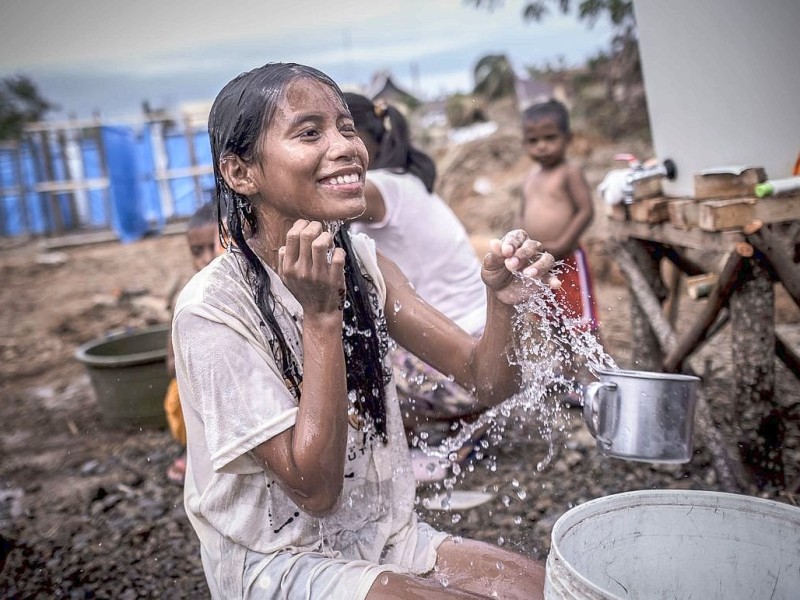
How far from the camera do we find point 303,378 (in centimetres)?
151

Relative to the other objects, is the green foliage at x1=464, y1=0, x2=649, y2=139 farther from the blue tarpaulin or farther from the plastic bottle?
the blue tarpaulin

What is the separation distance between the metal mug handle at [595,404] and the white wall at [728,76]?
1.51 m

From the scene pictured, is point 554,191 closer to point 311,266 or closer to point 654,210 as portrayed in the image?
point 654,210

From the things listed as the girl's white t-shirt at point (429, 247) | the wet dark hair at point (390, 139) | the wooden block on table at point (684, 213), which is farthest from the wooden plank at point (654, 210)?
the wet dark hair at point (390, 139)

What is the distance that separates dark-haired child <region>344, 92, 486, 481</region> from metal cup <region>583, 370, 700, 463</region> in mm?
1437

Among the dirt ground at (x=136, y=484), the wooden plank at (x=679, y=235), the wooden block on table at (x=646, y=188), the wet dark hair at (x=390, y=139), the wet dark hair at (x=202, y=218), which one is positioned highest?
the wet dark hair at (x=390, y=139)

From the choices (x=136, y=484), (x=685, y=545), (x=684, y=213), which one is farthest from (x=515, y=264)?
(x=136, y=484)

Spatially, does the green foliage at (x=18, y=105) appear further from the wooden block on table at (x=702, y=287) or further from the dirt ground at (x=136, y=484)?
the wooden block on table at (x=702, y=287)

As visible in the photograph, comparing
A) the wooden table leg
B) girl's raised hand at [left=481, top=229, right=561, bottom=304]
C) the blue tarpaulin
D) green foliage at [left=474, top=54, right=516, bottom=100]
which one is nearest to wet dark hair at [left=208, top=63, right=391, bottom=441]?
girl's raised hand at [left=481, top=229, right=561, bottom=304]

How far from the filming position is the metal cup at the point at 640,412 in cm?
191

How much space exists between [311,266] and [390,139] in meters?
2.23

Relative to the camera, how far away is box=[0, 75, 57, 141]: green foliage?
58.2 ft

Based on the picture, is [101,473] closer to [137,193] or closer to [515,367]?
[515,367]

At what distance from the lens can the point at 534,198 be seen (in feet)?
17.6
